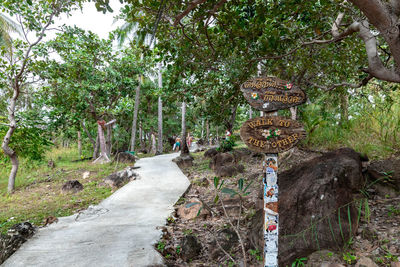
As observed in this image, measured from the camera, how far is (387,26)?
2.54 metres

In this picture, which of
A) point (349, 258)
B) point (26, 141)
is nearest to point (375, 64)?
point (349, 258)

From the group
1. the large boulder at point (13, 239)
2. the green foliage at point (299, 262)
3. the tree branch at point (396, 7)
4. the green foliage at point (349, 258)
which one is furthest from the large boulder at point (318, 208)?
the large boulder at point (13, 239)

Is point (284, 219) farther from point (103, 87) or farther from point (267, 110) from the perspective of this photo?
point (103, 87)

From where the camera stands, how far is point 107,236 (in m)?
3.62

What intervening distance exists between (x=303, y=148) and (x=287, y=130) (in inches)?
173

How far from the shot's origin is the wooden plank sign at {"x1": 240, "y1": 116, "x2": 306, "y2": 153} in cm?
238

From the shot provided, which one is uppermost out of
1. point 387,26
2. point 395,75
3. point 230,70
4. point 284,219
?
point 230,70

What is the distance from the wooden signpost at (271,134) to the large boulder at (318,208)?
1.40 feet

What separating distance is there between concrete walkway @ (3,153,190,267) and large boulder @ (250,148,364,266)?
160cm

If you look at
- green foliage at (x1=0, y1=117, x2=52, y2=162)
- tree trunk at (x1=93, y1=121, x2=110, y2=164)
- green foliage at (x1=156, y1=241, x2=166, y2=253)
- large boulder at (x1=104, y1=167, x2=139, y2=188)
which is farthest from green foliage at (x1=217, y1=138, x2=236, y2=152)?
green foliage at (x1=0, y1=117, x2=52, y2=162)

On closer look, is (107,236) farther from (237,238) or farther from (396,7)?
(396,7)

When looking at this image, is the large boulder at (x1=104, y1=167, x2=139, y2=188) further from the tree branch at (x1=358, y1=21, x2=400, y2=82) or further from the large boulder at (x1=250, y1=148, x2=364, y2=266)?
the tree branch at (x1=358, y1=21, x2=400, y2=82)

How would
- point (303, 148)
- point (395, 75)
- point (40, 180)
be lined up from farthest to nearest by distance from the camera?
point (40, 180) < point (303, 148) < point (395, 75)

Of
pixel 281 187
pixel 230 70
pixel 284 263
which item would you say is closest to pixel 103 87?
pixel 230 70
